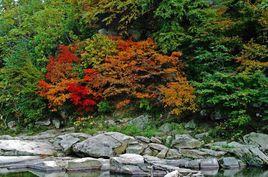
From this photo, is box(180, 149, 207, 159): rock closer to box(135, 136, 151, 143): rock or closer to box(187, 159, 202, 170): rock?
box(187, 159, 202, 170): rock

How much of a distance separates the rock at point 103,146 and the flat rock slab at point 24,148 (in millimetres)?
1145

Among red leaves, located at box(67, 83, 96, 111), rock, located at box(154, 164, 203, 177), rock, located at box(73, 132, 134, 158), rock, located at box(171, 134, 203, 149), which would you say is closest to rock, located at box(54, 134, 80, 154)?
rock, located at box(73, 132, 134, 158)

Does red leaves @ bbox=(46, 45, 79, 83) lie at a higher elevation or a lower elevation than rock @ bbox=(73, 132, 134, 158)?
higher

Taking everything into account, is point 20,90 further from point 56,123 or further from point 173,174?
point 173,174

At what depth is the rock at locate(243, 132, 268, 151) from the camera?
52.6 feet

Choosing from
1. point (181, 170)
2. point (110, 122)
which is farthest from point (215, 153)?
point (110, 122)

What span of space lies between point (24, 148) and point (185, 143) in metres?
5.96

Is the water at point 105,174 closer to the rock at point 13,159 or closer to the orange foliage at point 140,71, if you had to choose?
the rock at point 13,159

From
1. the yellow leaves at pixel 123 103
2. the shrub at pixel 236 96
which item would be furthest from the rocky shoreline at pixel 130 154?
the yellow leaves at pixel 123 103

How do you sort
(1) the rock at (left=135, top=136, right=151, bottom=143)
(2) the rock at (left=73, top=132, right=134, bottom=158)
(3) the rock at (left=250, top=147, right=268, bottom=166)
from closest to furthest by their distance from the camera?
(3) the rock at (left=250, top=147, right=268, bottom=166) → (2) the rock at (left=73, top=132, right=134, bottom=158) → (1) the rock at (left=135, top=136, right=151, bottom=143)

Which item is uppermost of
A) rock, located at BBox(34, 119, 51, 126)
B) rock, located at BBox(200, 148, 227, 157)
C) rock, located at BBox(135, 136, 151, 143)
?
rock, located at BBox(135, 136, 151, 143)

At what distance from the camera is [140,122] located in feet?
63.6

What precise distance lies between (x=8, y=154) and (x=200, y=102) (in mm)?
7777

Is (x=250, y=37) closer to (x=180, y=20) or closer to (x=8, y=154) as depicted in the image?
(x=180, y=20)
